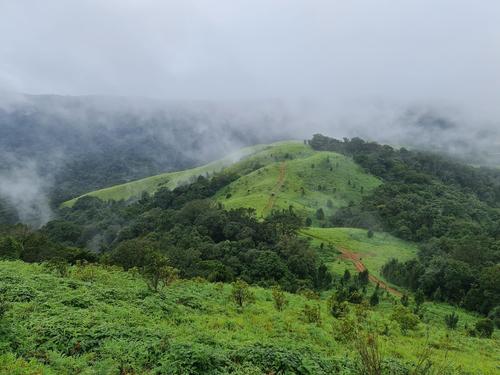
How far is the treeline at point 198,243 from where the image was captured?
4797 centimetres

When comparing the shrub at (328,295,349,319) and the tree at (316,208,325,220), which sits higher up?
the shrub at (328,295,349,319)

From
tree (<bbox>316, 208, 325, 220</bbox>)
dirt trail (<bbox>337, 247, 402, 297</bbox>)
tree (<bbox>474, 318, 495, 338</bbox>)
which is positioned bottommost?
dirt trail (<bbox>337, 247, 402, 297</bbox>)

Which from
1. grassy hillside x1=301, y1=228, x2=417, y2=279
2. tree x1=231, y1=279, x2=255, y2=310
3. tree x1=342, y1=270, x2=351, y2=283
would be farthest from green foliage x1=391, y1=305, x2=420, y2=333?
grassy hillside x1=301, y1=228, x2=417, y2=279

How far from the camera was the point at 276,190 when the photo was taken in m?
117

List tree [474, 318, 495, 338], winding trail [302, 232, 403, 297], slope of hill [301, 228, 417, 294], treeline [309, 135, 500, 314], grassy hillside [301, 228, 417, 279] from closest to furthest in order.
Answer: tree [474, 318, 495, 338] → treeline [309, 135, 500, 314] → winding trail [302, 232, 403, 297] → slope of hill [301, 228, 417, 294] → grassy hillside [301, 228, 417, 279]

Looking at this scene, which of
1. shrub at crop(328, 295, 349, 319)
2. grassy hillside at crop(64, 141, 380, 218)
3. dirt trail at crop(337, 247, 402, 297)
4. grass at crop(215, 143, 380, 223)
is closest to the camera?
shrub at crop(328, 295, 349, 319)

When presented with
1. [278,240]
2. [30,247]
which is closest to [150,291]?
[30,247]

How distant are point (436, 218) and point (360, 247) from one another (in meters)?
31.7

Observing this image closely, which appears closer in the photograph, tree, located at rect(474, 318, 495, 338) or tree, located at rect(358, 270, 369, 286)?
tree, located at rect(474, 318, 495, 338)

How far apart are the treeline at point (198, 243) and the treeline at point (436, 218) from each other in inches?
651

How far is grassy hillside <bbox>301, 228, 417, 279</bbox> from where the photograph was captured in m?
67.2

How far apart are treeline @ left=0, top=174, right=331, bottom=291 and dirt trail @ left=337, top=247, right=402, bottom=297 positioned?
7152 mm

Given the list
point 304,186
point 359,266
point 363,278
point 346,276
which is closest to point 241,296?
point 346,276

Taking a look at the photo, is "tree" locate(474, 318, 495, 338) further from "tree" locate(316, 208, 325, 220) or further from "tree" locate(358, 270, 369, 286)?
"tree" locate(316, 208, 325, 220)
